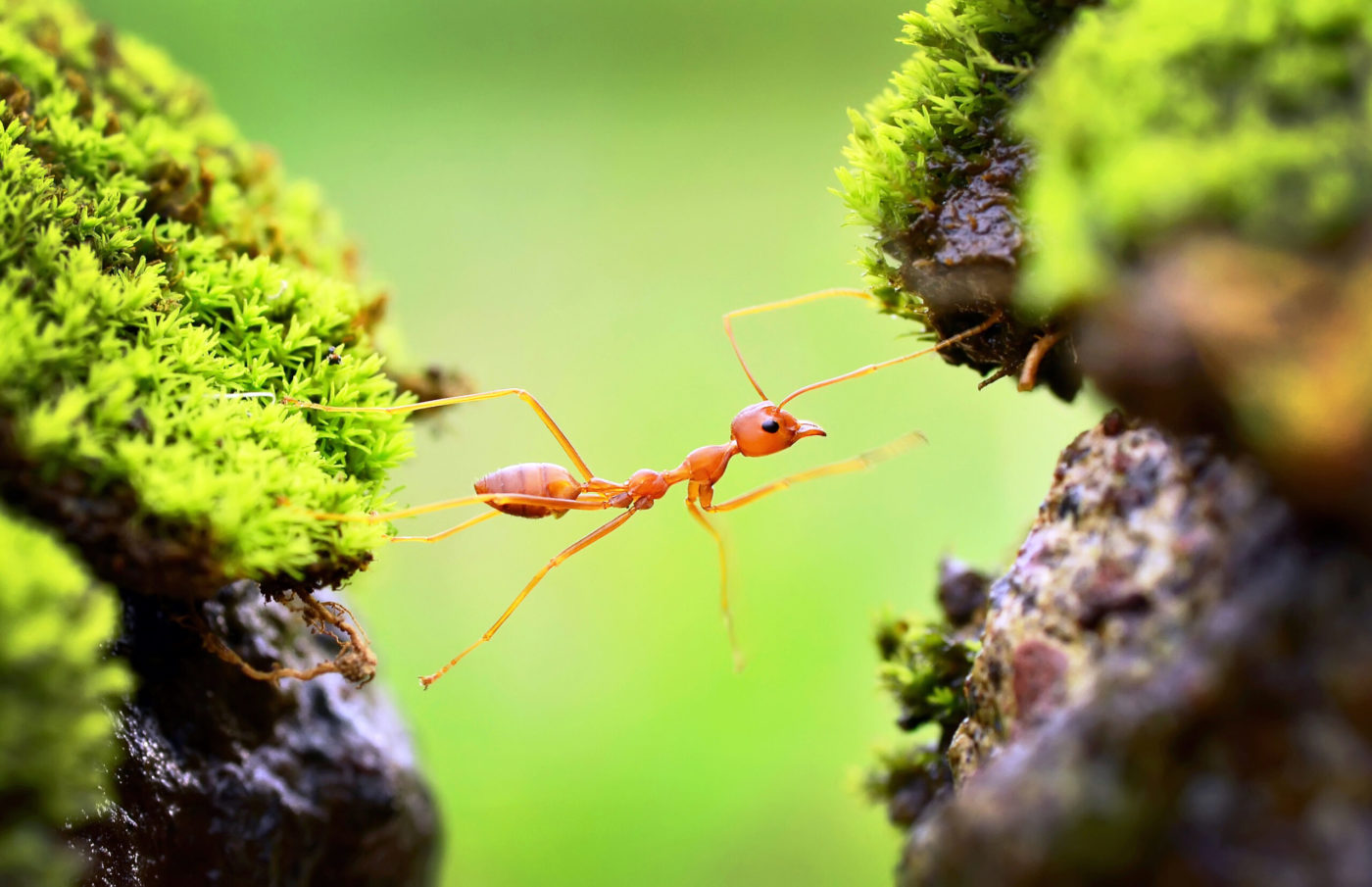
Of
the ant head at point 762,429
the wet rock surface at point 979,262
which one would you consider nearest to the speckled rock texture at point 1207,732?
the wet rock surface at point 979,262

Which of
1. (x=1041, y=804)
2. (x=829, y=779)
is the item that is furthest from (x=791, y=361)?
(x=1041, y=804)

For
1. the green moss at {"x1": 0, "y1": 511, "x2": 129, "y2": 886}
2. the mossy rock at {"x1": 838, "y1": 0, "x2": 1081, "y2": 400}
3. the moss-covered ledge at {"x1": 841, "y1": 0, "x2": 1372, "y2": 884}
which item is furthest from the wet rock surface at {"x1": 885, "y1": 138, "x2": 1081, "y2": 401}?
the green moss at {"x1": 0, "y1": 511, "x2": 129, "y2": 886}

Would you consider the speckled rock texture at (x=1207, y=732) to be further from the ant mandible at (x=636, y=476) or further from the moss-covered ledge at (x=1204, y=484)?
the ant mandible at (x=636, y=476)

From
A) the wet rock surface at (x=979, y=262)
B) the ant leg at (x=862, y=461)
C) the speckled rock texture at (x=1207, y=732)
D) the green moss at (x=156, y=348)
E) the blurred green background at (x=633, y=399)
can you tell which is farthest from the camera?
the blurred green background at (x=633, y=399)

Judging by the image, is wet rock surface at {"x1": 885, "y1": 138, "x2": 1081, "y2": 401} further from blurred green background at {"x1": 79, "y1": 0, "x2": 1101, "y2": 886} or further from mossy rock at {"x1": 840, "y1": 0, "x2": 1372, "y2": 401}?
blurred green background at {"x1": 79, "y1": 0, "x2": 1101, "y2": 886}

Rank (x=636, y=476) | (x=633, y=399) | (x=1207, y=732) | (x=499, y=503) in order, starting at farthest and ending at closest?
(x=633, y=399) < (x=636, y=476) < (x=499, y=503) < (x=1207, y=732)

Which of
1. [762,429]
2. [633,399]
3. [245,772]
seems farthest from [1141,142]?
[633,399]

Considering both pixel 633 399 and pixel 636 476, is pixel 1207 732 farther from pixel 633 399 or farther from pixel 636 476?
pixel 633 399
